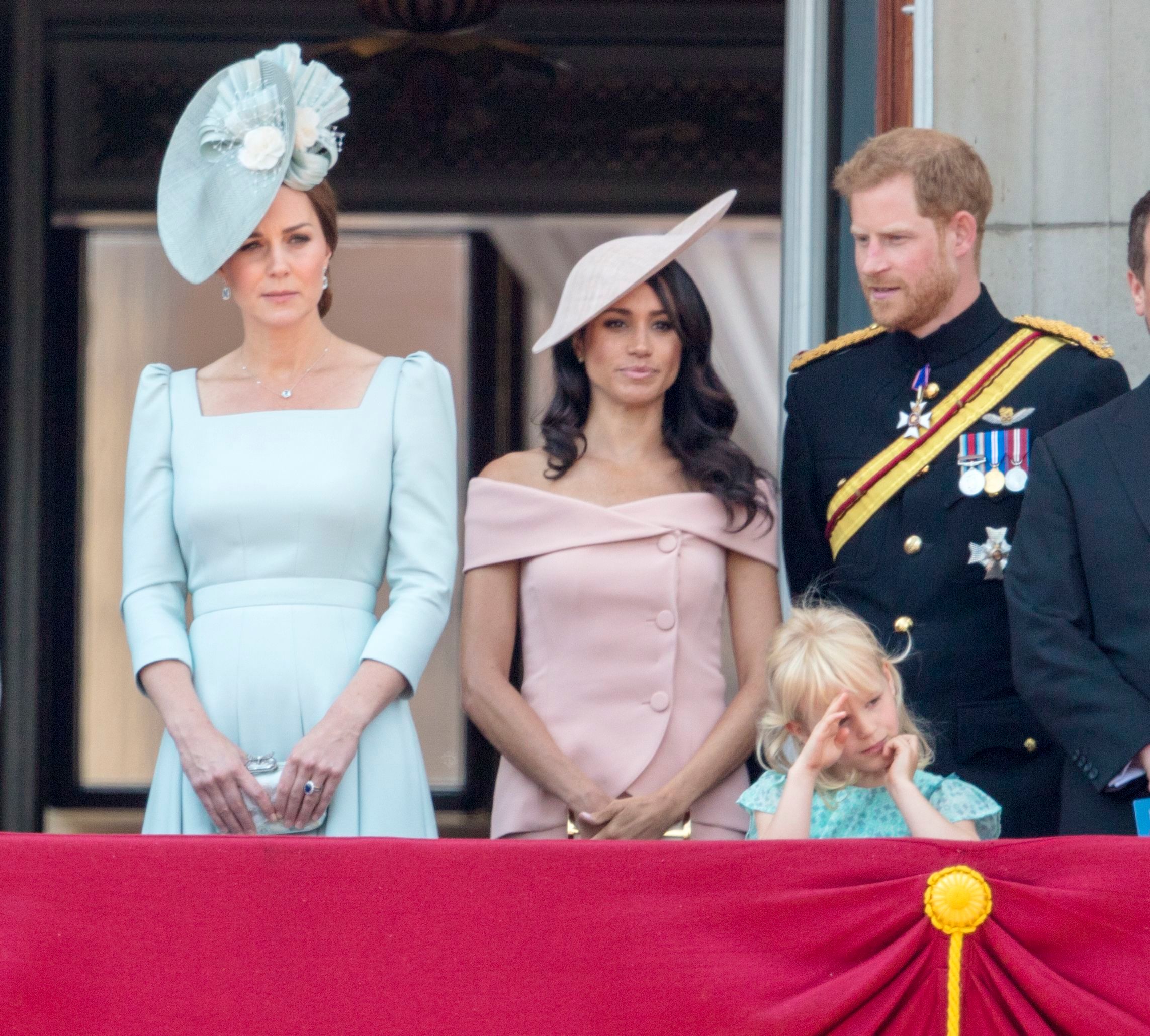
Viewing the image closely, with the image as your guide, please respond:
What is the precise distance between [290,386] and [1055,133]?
158 centimetres

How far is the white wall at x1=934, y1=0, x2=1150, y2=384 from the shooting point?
3.74 meters

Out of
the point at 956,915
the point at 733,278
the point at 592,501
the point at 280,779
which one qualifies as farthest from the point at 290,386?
the point at 733,278

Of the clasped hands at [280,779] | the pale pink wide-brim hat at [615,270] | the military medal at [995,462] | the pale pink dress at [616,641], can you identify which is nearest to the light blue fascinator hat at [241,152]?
the pale pink wide-brim hat at [615,270]

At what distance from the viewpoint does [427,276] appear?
7.25 m

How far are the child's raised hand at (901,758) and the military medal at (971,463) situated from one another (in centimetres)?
46

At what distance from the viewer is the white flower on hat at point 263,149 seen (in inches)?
117

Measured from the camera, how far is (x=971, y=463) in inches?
120

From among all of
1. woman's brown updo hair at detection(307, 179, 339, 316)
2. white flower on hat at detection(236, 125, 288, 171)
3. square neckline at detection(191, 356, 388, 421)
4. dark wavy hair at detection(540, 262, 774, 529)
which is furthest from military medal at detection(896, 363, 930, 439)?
white flower on hat at detection(236, 125, 288, 171)

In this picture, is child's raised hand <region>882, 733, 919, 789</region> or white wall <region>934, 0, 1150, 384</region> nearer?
child's raised hand <region>882, 733, 919, 789</region>

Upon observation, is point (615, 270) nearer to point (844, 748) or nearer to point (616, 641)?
point (616, 641)

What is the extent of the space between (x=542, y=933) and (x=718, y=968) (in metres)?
0.20

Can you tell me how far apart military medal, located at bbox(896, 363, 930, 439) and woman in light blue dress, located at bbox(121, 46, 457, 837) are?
693mm

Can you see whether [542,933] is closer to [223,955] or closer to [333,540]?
[223,955]

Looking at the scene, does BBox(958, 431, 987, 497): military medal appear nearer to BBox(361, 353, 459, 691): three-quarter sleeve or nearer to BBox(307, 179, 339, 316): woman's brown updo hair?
BBox(361, 353, 459, 691): three-quarter sleeve
